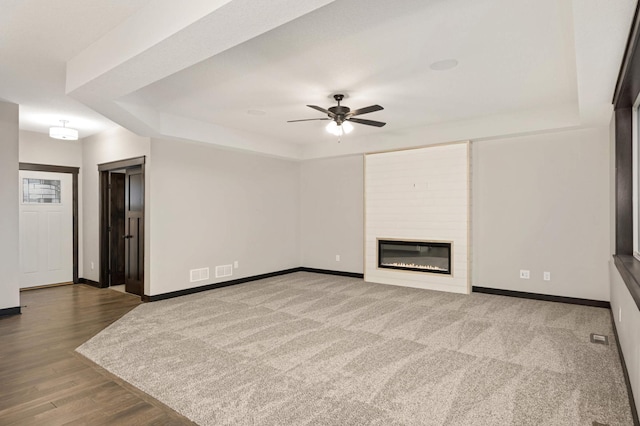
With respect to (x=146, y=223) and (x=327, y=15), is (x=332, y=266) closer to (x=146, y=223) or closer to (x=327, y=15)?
(x=146, y=223)

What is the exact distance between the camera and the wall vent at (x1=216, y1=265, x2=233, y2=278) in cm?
607

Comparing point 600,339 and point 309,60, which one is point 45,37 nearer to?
point 309,60

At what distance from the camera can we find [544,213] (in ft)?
16.6

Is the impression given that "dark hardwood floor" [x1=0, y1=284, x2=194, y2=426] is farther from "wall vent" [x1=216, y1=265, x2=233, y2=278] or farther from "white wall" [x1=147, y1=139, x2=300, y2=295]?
"wall vent" [x1=216, y1=265, x2=233, y2=278]

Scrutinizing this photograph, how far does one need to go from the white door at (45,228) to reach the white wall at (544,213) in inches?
275

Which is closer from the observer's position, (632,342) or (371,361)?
(632,342)

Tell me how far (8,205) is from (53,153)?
221 cm

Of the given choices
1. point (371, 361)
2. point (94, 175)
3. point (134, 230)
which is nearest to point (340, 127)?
point (371, 361)

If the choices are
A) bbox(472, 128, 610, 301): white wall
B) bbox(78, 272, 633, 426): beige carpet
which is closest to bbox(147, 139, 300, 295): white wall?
bbox(78, 272, 633, 426): beige carpet

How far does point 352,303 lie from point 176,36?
3872mm

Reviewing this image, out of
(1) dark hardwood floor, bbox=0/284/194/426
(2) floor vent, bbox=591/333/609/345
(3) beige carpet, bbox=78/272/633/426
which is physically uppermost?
(2) floor vent, bbox=591/333/609/345

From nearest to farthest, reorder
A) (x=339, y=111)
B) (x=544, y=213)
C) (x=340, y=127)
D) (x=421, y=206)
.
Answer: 1. (x=339, y=111)
2. (x=340, y=127)
3. (x=544, y=213)
4. (x=421, y=206)

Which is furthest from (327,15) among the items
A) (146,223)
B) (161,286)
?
(161,286)

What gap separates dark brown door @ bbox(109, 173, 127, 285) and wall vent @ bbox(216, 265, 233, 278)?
5.88 feet
